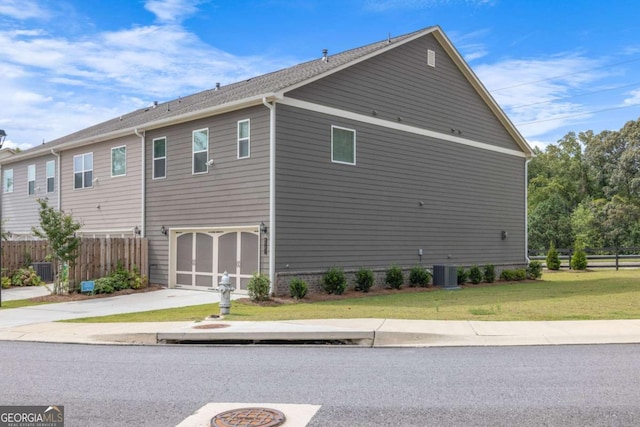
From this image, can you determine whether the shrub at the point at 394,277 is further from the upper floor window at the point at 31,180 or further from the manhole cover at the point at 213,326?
the upper floor window at the point at 31,180

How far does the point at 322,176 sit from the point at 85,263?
837 cm

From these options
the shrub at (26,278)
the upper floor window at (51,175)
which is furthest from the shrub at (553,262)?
the upper floor window at (51,175)

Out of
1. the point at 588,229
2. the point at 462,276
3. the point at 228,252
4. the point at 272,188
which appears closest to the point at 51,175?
the point at 228,252

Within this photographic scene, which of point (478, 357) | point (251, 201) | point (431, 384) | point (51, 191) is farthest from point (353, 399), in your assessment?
point (51, 191)

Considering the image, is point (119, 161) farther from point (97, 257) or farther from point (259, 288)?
point (259, 288)

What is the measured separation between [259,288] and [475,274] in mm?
10501

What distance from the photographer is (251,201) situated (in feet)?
59.5

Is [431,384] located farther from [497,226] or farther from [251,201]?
[497,226]

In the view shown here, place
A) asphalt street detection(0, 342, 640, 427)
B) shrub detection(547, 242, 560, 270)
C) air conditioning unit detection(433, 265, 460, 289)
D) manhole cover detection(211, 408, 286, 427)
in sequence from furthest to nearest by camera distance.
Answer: shrub detection(547, 242, 560, 270), air conditioning unit detection(433, 265, 460, 289), asphalt street detection(0, 342, 640, 427), manhole cover detection(211, 408, 286, 427)

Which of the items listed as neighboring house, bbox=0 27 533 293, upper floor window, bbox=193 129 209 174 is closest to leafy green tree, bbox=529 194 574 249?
neighboring house, bbox=0 27 533 293

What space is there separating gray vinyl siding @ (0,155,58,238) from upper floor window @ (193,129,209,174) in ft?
33.3

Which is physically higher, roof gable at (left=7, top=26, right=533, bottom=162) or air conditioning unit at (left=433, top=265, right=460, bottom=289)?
roof gable at (left=7, top=26, right=533, bottom=162)

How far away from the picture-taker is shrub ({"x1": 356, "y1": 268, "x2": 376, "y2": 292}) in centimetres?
1919

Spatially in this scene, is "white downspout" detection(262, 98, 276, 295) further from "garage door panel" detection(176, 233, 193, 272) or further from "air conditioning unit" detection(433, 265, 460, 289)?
"air conditioning unit" detection(433, 265, 460, 289)
